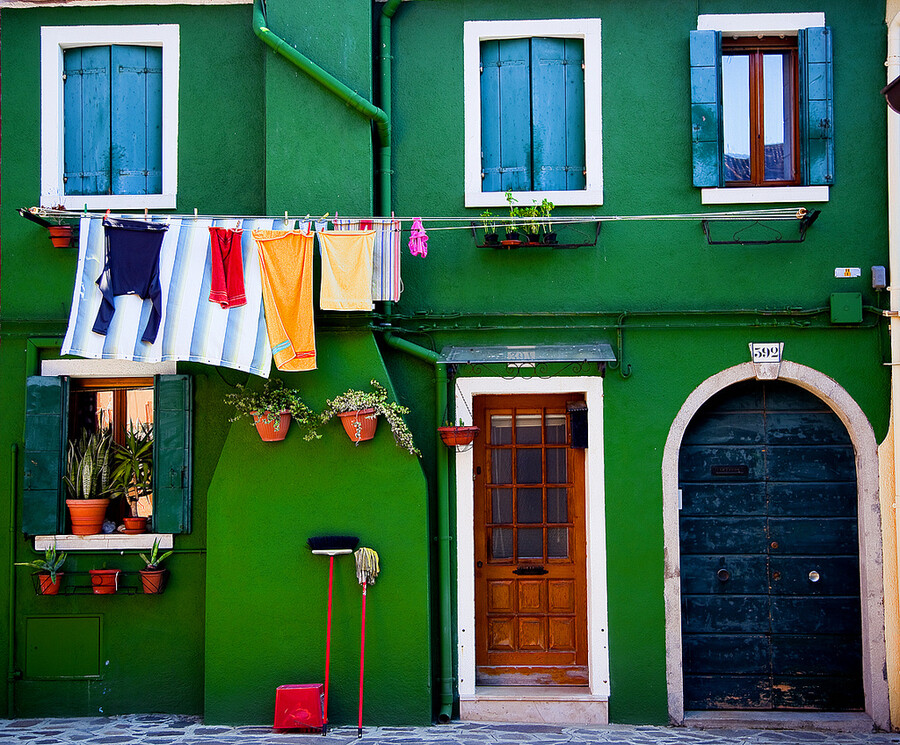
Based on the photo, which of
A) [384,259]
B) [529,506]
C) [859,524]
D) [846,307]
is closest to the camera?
[384,259]

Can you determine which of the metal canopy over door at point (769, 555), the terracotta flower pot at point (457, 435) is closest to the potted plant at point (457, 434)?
the terracotta flower pot at point (457, 435)

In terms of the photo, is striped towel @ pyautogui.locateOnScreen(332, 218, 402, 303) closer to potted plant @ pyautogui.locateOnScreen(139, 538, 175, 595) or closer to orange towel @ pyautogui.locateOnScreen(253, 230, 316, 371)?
orange towel @ pyautogui.locateOnScreen(253, 230, 316, 371)

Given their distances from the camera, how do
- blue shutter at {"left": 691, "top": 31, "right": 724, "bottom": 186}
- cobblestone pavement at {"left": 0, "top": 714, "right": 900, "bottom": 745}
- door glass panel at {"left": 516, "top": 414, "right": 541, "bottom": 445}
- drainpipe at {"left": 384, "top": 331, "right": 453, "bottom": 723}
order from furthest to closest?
door glass panel at {"left": 516, "top": 414, "right": 541, "bottom": 445}
blue shutter at {"left": 691, "top": 31, "right": 724, "bottom": 186}
drainpipe at {"left": 384, "top": 331, "right": 453, "bottom": 723}
cobblestone pavement at {"left": 0, "top": 714, "right": 900, "bottom": 745}

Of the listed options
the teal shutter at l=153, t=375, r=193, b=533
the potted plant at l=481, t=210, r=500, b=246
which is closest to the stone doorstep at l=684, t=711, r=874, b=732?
the potted plant at l=481, t=210, r=500, b=246

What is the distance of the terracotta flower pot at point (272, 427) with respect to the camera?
7809 millimetres

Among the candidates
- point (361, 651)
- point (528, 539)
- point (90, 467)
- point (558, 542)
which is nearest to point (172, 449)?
point (90, 467)

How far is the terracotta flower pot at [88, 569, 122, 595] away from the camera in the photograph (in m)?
8.17

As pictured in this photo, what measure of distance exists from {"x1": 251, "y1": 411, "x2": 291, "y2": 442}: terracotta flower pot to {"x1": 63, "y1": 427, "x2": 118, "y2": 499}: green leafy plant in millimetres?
1649

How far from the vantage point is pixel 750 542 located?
8375 mm

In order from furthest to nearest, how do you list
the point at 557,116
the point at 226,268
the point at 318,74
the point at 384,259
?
the point at 557,116, the point at 318,74, the point at 384,259, the point at 226,268

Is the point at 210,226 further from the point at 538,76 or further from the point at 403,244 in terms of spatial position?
the point at 538,76

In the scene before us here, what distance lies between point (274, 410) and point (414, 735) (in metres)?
2.96

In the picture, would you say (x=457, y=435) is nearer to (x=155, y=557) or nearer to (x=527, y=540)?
(x=527, y=540)

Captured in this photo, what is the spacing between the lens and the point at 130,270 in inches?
300
